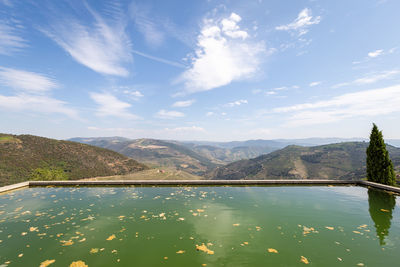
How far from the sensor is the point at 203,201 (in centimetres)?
843

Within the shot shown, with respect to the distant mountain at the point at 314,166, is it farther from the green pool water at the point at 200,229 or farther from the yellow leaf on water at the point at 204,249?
the yellow leaf on water at the point at 204,249

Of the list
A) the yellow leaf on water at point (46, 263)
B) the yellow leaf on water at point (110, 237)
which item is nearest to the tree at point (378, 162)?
the yellow leaf on water at point (110, 237)

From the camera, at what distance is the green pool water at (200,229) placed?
4195 mm

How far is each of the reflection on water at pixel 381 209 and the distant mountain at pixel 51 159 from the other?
7433 centimetres

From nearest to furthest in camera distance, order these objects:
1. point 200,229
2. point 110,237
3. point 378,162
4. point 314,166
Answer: point 110,237
point 200,229
point 378,162
point 314,166

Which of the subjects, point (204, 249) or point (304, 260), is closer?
point (304, 260)

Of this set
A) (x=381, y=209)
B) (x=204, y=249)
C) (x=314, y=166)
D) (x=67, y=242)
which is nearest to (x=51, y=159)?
(x=67, y=242)

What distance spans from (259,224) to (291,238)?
1.09 metres

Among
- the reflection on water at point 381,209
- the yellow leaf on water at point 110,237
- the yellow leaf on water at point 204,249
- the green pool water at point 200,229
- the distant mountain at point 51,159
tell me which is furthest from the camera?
the distant mountain at point 51,159

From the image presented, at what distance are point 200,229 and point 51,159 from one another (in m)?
101

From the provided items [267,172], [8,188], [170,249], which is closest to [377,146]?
[170,249]

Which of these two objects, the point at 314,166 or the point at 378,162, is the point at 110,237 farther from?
the point at 314,166

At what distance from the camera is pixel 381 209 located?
7289mm

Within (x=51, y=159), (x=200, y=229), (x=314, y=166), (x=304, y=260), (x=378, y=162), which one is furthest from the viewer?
(x=314, y=166)
